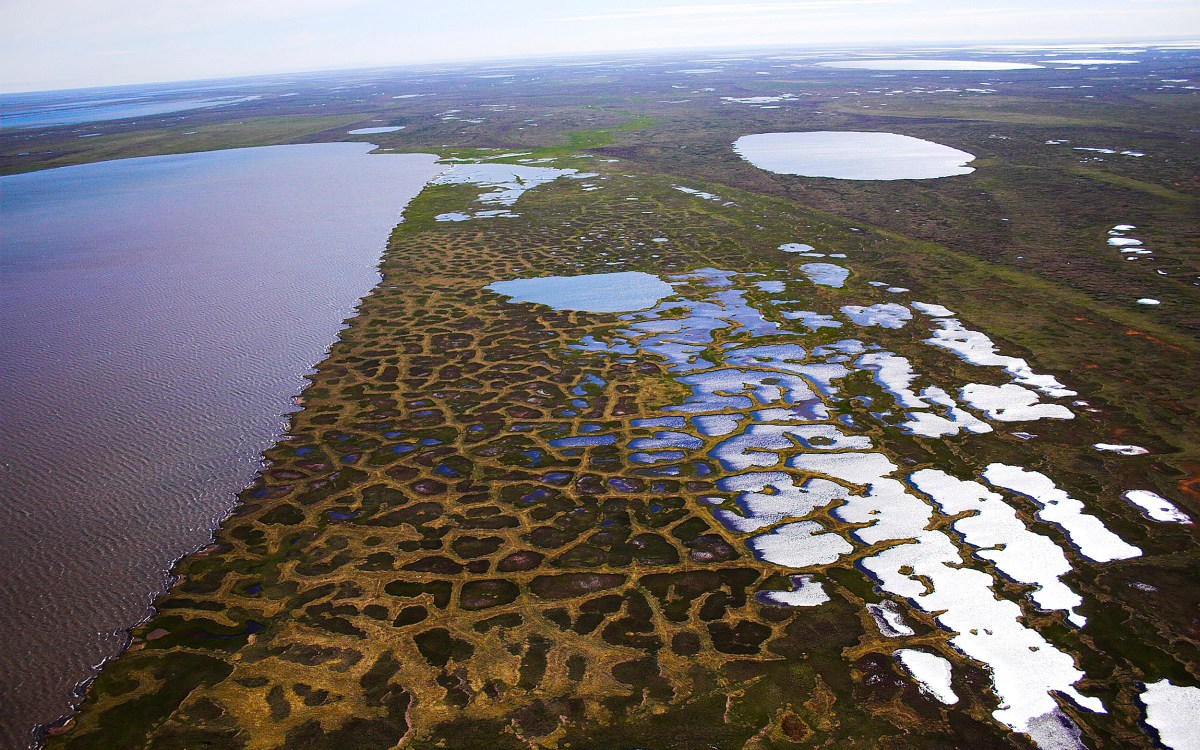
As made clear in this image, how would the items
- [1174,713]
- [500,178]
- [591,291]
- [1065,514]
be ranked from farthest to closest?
[500,178]
[591,291]
[1065,514]
[1174,713]

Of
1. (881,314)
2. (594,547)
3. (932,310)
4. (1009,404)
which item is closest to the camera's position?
(594,547)

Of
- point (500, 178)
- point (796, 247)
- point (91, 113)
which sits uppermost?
point (91, 113)

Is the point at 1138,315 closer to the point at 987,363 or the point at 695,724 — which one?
the point at 987,363

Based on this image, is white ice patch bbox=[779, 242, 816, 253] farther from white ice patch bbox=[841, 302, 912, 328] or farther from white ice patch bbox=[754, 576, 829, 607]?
Result: white ice patch bbox=[754, 576, 829, 607]

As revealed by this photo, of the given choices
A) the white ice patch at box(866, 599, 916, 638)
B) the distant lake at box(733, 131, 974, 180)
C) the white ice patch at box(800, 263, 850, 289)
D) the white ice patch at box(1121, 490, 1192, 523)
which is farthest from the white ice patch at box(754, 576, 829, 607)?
the distant lake at box(733, 131, 974, 180)

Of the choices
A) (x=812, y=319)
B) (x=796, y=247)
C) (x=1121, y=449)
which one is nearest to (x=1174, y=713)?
(x=1121, y=449)

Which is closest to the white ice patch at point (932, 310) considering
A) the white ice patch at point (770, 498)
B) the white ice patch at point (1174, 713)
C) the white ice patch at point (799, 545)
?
the white ice patch at point (770, 498)

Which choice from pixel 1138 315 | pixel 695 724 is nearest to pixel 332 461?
pixel 695 724

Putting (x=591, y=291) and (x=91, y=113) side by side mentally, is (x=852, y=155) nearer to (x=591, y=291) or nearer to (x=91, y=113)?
(x=591, y=291)
